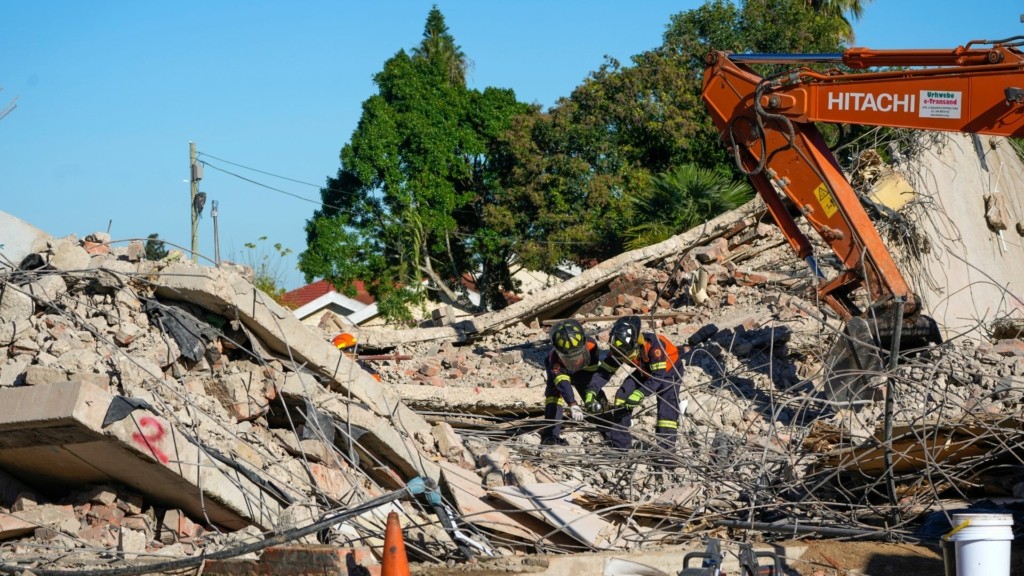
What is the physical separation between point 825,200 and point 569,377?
111 inches

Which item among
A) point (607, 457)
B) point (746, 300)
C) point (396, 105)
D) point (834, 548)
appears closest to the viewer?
point (834, 548)

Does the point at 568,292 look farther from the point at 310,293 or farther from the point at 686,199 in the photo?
the point at 310,293

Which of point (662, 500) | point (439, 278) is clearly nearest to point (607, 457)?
point (662, 500)

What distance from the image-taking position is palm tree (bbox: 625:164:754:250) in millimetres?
17500

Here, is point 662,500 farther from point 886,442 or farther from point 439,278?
point 439,278

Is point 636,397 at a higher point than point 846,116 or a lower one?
lower

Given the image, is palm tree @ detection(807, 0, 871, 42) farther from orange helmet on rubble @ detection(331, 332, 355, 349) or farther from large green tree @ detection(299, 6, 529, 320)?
orange helmet on rubble @ detection(331, 332, 355, 349)

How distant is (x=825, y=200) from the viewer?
9.95 m

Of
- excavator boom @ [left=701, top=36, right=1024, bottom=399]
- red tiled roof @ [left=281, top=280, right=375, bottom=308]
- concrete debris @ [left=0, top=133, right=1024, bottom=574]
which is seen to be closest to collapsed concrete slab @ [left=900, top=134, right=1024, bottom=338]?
excavator boom @ [left=701, top=36, right=1024, bottom=399]

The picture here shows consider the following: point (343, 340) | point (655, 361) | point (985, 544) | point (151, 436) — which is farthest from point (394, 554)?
point (343, 340)

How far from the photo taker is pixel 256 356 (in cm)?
732

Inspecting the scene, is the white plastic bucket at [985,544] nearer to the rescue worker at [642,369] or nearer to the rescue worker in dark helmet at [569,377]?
the rescue worker at [642,369]

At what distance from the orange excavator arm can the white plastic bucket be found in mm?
4321

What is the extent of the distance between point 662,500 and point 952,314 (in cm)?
615
